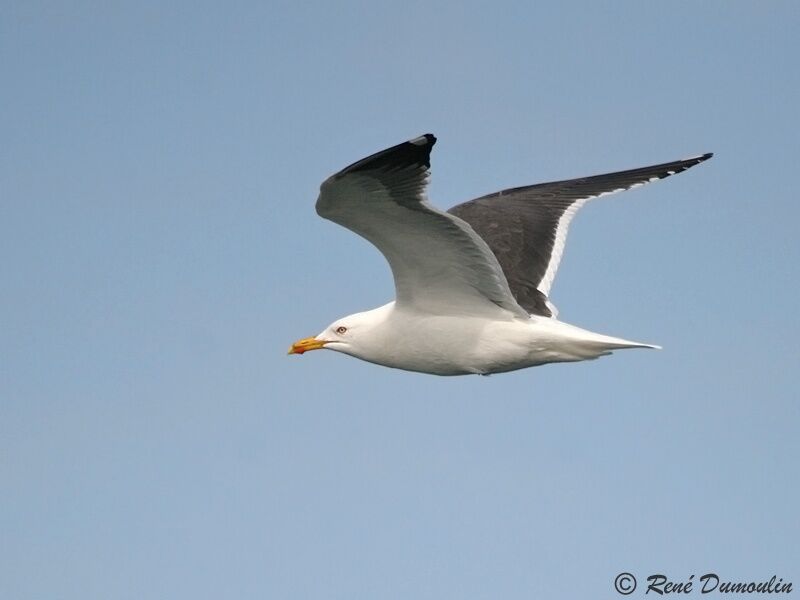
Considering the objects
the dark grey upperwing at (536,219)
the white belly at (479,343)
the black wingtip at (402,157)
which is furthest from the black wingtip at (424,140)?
the dark grey upperwing at (536,219)

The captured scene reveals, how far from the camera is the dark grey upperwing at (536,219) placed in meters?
13.5

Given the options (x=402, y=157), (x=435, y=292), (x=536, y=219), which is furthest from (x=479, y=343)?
(x=536, y=219)

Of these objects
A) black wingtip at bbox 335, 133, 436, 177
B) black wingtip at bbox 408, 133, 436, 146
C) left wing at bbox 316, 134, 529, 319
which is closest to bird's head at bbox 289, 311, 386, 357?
left wing at bbox 316, 134, 529, 319

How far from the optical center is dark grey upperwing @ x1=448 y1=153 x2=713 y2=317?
13.5 meters

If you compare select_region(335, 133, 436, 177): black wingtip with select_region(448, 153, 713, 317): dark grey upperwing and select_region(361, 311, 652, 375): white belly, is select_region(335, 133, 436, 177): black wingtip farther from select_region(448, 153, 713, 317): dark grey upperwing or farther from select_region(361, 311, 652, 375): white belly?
select_region(448, 153, 713, 317): dark grey upperwing

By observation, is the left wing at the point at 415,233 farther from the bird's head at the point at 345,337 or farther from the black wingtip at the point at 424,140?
the bird's head at the point at 345,337

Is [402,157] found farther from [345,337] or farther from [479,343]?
[345,337]

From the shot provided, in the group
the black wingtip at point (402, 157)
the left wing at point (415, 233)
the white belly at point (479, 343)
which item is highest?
the black wingtip at point (402, 157)

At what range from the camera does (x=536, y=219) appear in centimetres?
1443

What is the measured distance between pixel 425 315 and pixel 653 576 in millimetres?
3239

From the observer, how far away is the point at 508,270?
1355 cm

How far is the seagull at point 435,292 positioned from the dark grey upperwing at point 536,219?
2 cm

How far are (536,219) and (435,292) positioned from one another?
10.1ft

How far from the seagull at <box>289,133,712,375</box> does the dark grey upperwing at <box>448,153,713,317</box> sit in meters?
0.02
